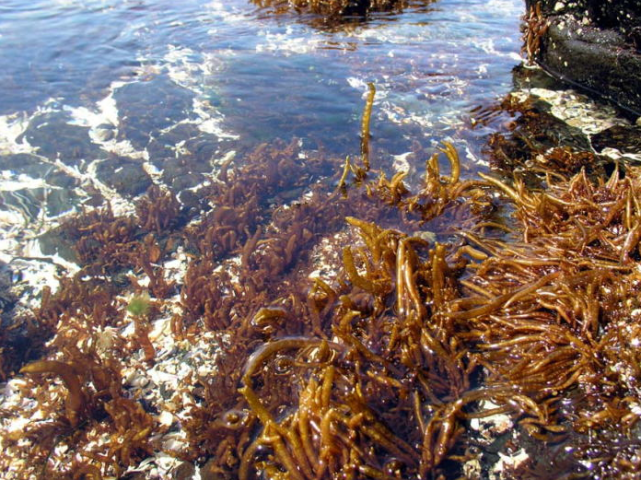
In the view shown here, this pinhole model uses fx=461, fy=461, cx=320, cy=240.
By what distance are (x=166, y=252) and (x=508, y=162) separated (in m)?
3.80

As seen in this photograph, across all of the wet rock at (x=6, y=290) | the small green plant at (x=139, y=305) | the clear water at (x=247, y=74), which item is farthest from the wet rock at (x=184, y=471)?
the clear water at (x=247, y=74)

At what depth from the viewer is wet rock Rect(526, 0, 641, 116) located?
582cm

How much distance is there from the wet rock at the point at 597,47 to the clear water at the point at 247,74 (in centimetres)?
82

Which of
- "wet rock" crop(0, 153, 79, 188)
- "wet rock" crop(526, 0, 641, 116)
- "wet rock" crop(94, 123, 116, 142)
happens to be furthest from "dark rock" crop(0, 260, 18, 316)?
"wet rock" crop(526, 0, 641, 116)

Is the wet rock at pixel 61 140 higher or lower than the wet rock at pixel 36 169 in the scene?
higher

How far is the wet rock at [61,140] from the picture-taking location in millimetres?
5957

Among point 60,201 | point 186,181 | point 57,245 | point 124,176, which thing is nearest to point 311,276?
point 186,181

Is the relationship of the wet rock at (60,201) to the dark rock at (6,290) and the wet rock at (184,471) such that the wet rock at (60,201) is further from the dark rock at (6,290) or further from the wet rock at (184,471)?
the wet rock at (184,471)

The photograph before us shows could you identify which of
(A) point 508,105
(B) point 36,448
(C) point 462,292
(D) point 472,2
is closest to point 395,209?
(C) point 462,292

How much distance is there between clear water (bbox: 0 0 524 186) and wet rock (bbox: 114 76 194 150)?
3cm

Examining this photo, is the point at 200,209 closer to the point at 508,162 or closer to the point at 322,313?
the point at 322,313

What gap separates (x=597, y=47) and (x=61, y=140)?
7394mm

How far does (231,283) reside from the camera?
4.02 metres

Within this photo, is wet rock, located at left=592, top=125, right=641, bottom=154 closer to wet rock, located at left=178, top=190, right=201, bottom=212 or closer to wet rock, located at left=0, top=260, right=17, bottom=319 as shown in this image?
wet rock, located at left=178, top=190, right=201, bottom=212
